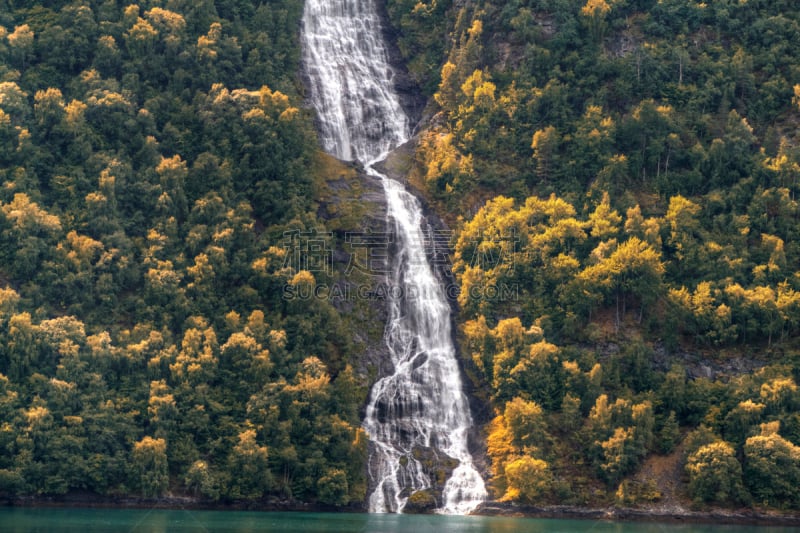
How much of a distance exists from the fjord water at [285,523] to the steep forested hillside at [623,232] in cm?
427

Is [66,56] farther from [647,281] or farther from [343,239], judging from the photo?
[647,281]

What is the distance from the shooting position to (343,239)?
107812mm

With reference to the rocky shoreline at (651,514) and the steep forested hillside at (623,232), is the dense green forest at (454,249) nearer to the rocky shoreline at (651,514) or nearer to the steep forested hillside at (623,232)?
Answer: the steep forested hillside at (623,232)

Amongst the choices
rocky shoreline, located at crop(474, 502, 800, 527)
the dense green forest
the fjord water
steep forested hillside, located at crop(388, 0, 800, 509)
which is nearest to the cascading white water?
the dense green forest

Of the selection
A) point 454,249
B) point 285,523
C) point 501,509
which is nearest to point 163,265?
point 454,249

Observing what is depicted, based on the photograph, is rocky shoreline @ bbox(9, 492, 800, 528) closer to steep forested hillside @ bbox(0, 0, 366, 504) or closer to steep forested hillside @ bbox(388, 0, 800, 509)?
steep forested hillside @ bbox(0, 0, 366, 504)

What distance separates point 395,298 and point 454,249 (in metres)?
6.62

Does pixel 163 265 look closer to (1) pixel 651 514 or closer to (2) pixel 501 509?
(2) pixel 501 509

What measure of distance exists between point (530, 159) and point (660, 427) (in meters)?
27.9

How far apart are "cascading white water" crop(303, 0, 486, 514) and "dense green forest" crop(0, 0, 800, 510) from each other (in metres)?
2.06

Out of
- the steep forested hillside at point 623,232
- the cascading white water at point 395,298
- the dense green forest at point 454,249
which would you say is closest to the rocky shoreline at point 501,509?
the dense green forest at point 454,249

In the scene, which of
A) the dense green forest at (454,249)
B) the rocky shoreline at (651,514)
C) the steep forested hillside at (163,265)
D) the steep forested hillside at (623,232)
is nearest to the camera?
the rocky shoreline at (651,514)

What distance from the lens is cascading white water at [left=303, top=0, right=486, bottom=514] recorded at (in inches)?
3716

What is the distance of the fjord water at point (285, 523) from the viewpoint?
7750 centimetres
